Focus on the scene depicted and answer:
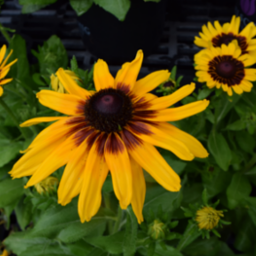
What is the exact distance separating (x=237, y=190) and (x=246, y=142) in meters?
0.13

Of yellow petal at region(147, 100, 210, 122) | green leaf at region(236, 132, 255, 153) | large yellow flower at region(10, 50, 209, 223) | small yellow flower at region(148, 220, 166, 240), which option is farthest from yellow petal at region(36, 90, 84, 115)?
Answer: green leaf at region(236, 132, 255, 153)

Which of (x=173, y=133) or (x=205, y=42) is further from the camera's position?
(x=205, y=42)

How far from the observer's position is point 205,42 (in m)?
0.65

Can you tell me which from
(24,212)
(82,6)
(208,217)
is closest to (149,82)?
(208,217)

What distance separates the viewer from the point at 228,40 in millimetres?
639

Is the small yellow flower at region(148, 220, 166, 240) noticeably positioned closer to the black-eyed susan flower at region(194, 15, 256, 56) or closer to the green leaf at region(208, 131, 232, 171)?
the green leaf at region(208, 131, 232, 171)

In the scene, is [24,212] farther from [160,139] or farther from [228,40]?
[228,40]

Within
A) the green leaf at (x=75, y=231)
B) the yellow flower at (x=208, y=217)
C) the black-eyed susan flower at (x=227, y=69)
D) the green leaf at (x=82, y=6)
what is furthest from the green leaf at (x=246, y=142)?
the green leaf at (x=82, y=6)

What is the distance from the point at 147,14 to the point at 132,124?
18.0 inches

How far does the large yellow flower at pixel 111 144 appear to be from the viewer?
334 mm

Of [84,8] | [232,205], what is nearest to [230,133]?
[232,205]

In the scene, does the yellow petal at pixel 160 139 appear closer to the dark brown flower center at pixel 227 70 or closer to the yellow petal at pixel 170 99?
the yellow petal at pixel 170 99

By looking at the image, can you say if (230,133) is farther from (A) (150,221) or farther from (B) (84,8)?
(B) (84,8)

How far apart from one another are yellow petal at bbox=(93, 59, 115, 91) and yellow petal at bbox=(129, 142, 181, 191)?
0.42 ft
